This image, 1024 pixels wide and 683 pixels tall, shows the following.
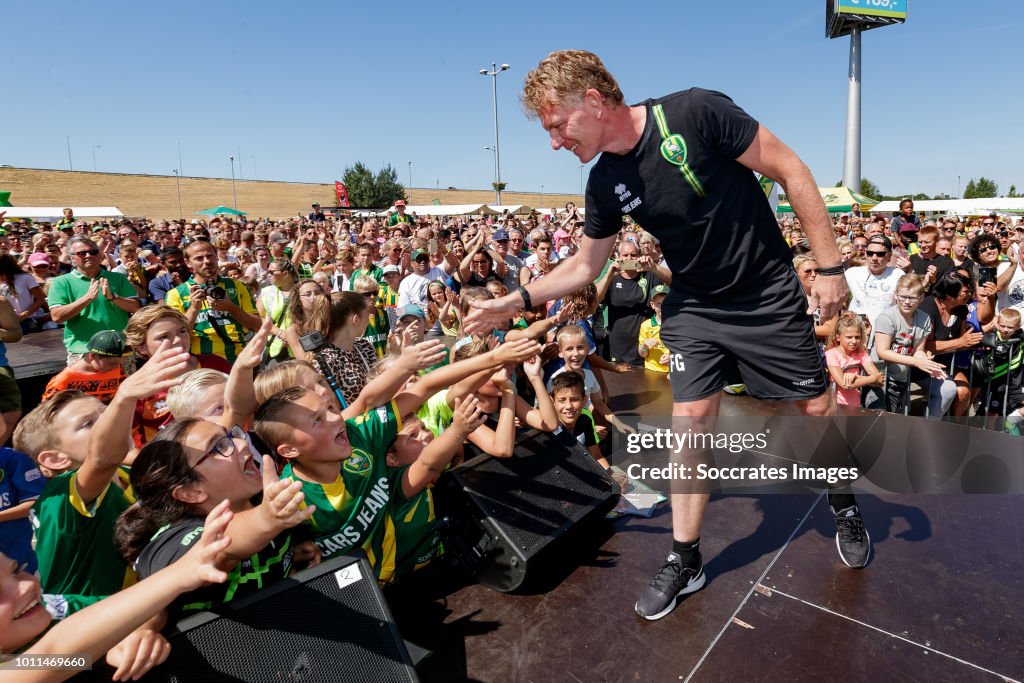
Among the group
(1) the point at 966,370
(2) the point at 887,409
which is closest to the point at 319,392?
(2) the point at 887,409

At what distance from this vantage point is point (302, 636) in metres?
1.64

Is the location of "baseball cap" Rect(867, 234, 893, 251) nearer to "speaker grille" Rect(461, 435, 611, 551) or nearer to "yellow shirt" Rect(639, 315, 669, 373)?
"yellow shirt" Rect(639, 315, 669, 373)

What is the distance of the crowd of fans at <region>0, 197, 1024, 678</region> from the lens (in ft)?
5.71

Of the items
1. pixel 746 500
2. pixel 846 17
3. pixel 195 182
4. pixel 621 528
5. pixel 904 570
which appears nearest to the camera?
pixel 904 570

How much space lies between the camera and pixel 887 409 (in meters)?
5.01

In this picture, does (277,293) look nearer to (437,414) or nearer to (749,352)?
(437,414)

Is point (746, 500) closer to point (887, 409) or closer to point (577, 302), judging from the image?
point (577, 302)

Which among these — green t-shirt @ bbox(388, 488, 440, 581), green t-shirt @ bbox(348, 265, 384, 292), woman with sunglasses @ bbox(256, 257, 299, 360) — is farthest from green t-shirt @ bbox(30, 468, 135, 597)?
green t-shirt @ bbox(348, 265, 384, 292)

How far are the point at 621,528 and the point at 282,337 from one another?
108 inches

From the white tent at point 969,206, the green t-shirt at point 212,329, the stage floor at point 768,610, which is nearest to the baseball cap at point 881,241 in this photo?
the stage floor at point 768,610

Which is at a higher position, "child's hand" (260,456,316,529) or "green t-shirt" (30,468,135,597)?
"child's hand" (260,456,316,529)

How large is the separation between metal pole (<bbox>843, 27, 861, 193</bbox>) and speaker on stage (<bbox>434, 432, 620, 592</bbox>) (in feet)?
183

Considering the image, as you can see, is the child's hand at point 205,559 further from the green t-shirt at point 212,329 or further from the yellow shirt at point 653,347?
the yellow shirt at point 653,347

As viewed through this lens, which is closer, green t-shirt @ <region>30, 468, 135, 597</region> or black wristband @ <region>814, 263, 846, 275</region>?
green t-shirt @ <region>30, 468, 135, 597</region>
